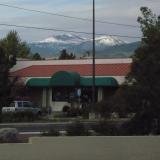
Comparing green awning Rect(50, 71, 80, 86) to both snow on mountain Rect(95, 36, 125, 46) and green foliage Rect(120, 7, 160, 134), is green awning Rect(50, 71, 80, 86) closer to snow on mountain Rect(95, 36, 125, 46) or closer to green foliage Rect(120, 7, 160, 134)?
→ green foliage Rect(120, 7, 160, 134)

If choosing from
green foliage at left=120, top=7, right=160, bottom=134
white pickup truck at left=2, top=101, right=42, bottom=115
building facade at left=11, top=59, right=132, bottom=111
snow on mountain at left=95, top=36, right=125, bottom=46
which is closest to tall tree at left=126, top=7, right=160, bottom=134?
green foliage at left=120, top=7, right=160, bottom=134

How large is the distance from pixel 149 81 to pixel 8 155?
605 centimetres

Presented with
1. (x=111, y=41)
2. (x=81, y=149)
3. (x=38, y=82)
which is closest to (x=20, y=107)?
(x=38, y=82)

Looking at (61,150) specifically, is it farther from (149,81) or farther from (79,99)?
(79,99)

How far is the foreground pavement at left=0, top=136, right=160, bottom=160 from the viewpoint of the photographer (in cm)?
1598

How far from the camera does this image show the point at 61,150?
52.6ft

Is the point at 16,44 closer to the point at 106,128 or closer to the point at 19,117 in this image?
the point at 19,117

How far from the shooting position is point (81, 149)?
16094mm

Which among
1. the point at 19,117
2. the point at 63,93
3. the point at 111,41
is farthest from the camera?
the point at 111,41

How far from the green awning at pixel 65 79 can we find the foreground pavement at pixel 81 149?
4392 cm

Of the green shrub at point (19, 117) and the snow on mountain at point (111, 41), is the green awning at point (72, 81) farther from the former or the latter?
the snow on mountain at point (111, 41)

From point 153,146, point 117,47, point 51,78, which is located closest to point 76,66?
point 51,78

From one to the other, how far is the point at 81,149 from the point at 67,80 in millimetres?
44866

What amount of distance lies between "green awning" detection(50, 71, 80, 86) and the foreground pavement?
1729 inches
